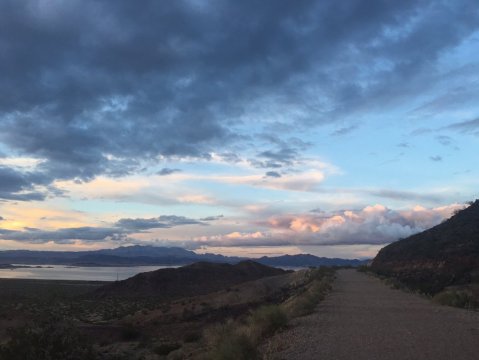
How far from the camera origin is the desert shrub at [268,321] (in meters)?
18.1

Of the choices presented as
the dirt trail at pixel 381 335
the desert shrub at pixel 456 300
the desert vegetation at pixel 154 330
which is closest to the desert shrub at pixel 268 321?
the desert vegetation at pixel 154 330

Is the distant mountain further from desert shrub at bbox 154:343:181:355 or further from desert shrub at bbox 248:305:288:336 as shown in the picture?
desert shrub at bbox 248:305:288:336

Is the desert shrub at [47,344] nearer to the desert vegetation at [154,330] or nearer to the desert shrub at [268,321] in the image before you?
the desert vegetation at [154,330]

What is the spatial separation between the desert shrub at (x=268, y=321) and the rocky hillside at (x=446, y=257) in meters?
22.7

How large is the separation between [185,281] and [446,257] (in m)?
48.7

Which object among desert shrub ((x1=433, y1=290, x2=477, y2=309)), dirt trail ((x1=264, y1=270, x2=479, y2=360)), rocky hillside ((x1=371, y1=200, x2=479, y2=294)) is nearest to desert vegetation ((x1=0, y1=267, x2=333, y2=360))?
dirt trail ((x1=264, y1=270, x2=479, y2=360))

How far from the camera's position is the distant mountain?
90.1m

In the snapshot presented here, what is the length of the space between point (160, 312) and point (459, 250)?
35013mm

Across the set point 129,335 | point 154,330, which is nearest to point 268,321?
point 129,335

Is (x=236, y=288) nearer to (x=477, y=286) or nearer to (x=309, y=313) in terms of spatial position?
(x=477, y=286)

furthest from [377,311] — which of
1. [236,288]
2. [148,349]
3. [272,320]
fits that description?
[236,288]

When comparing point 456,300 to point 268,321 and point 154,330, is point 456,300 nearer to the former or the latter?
point 268,321

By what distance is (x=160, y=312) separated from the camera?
167 ft

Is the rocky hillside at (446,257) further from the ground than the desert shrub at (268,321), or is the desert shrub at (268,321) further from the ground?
the rocky hillside at (446,257)
